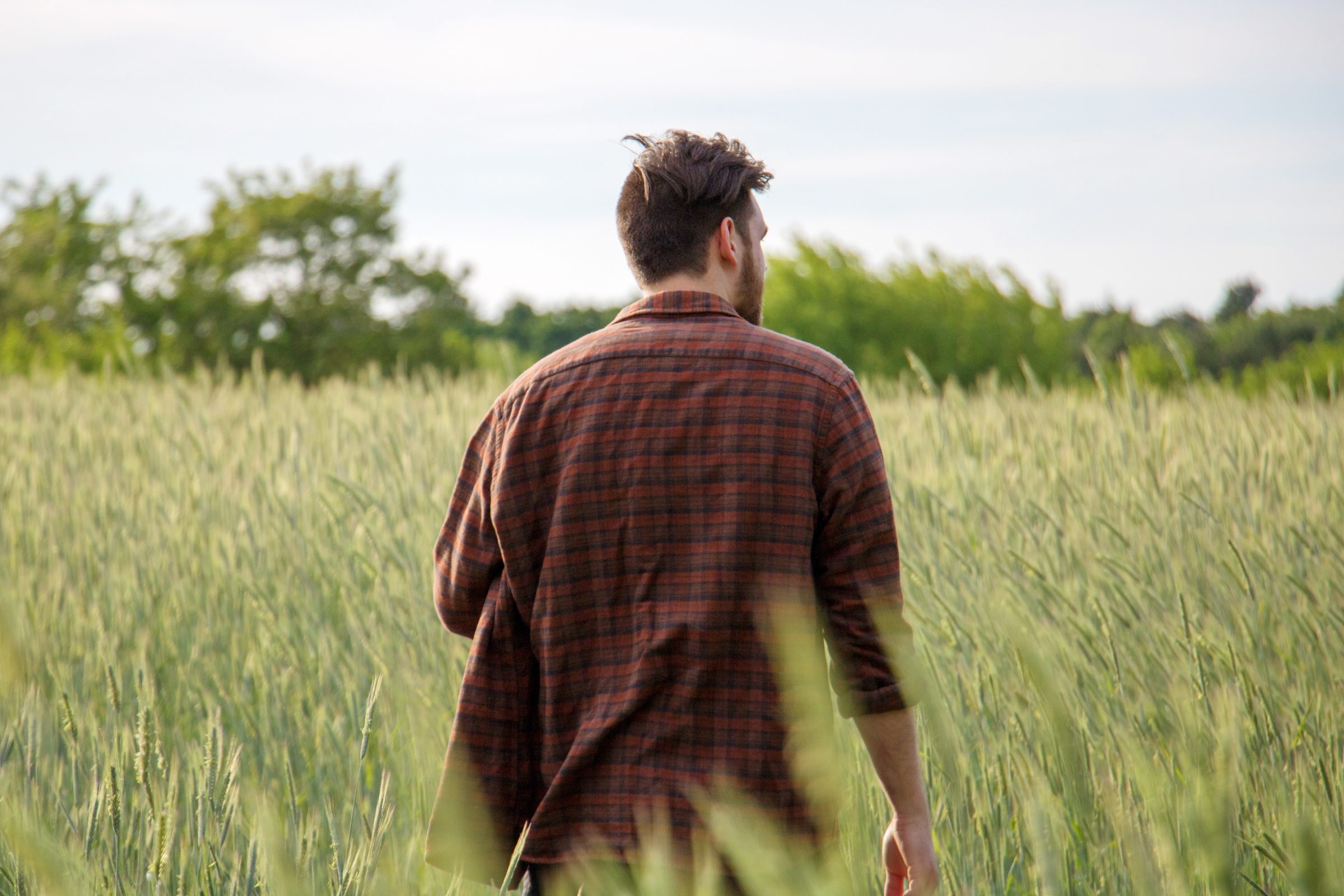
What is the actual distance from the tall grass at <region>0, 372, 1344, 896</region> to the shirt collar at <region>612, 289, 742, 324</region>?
0.60 m

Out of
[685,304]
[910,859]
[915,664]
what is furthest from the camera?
[685,304]

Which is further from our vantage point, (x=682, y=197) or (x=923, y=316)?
(x=923, y=316)

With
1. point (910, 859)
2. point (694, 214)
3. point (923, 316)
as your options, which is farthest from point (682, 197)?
point (923, 316)

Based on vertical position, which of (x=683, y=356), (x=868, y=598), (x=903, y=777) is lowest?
(x=903, y=777)

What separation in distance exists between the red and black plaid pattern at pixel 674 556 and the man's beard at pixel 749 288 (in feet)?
0.24

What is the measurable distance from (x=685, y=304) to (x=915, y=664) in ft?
2.32

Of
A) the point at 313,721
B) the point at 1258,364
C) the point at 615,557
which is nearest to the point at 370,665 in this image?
the point at 313,721

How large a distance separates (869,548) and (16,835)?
3.44 ft

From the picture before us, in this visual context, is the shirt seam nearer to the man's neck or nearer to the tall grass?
the man's neck

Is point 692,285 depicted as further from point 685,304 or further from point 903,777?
point 903,777

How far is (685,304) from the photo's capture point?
1.61 metres

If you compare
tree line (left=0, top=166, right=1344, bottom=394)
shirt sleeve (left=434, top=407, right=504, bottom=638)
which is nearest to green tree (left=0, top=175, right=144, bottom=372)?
tree line (left=0, top=166, right=1344, bottom=394)

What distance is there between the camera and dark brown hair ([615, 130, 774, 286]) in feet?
5.22

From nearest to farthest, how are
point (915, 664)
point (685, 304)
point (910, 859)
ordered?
point (915, 664) → point (910, 859) → point (685, 304)
